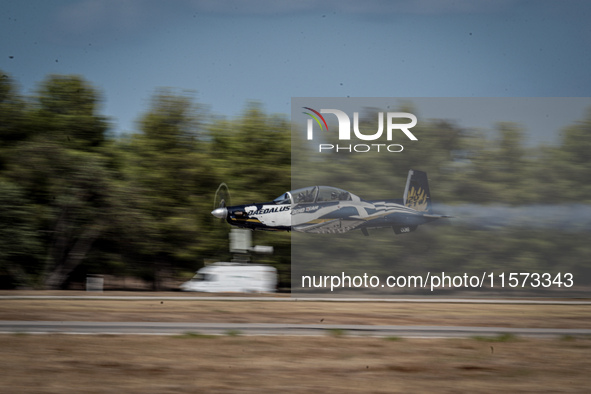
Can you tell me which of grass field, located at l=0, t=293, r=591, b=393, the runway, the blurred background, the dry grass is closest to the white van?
the blurred background

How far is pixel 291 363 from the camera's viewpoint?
9820mm

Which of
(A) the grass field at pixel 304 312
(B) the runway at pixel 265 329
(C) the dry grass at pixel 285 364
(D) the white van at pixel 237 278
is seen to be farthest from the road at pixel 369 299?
(C) the dry grass at pixel 285 364

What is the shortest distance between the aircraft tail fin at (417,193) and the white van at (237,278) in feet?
20.7

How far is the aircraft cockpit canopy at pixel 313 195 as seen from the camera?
2105 centimetres

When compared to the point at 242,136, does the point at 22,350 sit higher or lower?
lower

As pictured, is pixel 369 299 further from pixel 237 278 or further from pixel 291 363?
pixel 291 363

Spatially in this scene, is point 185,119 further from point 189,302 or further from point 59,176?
point 189,302

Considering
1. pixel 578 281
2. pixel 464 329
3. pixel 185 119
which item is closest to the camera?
pixel 464 329

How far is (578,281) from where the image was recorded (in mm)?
22438

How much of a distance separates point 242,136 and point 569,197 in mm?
13881

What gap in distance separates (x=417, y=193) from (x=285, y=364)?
13.4 m

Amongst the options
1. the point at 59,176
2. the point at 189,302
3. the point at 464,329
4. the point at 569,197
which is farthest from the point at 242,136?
the point at 464,329

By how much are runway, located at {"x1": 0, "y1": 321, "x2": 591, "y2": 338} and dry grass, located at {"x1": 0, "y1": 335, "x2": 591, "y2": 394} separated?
67cm

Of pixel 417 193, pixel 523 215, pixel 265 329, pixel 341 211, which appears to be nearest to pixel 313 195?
pixel 341 211
